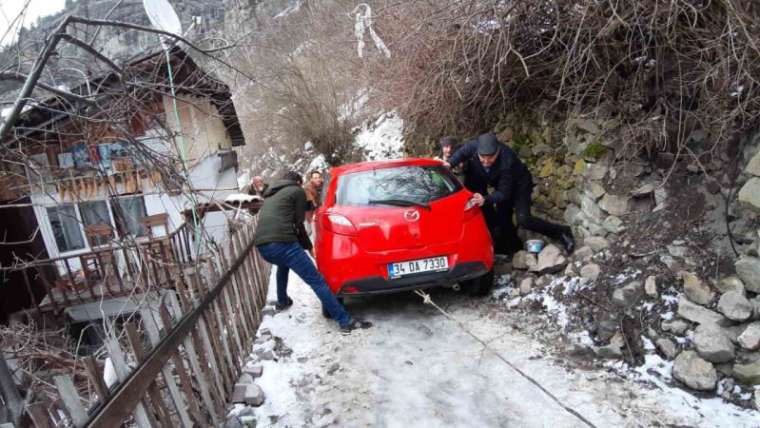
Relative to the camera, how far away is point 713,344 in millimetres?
2818

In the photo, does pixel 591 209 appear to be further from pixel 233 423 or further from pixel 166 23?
pixel 166 23

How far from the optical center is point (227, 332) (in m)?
3.71

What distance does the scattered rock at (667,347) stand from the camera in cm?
306

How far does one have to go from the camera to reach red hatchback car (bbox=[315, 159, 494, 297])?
416 centimetres

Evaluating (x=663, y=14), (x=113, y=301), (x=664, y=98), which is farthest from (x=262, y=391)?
(x=113, y=301)

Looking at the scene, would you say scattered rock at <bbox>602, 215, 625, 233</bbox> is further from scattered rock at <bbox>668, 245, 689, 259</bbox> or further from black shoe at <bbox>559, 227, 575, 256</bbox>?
scattered rock at <bbox>668, 245, 689, 259</bbox>

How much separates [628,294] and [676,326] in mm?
448

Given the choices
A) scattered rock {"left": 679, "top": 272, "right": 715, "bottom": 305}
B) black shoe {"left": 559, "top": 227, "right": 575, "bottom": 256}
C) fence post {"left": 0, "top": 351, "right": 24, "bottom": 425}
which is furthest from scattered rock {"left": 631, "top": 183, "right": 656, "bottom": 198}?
fence post {"left": 0, "top": 351, "right": 24, "bottom": 425}

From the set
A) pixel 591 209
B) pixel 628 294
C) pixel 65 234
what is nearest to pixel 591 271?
pixel 628 294

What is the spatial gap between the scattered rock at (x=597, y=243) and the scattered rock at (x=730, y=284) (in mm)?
1139

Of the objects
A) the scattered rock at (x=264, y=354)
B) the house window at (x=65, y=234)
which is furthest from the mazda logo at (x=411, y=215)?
the house window at (x=65, y=234)

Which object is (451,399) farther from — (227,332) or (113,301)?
(113,301)

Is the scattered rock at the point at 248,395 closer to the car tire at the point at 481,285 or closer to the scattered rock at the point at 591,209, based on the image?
the car tire at the point at 481,285

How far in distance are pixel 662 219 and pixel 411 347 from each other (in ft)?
8.35
